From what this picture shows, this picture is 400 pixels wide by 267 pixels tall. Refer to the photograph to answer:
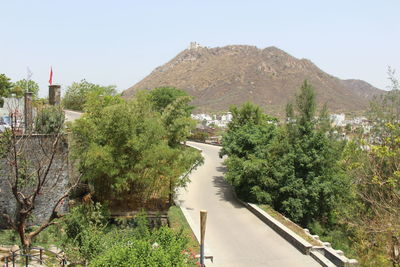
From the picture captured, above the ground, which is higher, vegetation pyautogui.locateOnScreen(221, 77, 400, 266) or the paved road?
vegetation pyautogui.locateOnScreen(221, 77, 400, 266)

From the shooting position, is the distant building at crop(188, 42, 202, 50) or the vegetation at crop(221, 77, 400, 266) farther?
the distant building at crop(188, 42, 202, 50)

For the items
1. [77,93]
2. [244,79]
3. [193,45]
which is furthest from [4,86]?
[193,45]

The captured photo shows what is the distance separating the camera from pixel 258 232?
1334 cm

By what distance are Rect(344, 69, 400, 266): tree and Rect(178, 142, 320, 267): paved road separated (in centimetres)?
180

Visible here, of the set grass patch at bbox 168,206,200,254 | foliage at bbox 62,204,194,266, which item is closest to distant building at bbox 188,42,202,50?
grass patch at bbox 168,206,200,254

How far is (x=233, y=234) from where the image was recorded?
13.1m

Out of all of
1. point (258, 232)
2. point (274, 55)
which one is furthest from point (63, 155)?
point (274, 55)

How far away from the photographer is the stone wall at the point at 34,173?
535 inches

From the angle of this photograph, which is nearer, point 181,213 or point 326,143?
point 181,213

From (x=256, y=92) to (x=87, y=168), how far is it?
96115mm

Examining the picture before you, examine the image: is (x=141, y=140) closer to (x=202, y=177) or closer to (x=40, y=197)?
(x=40, y=197)

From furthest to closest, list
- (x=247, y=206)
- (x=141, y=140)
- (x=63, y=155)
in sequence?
1. (x=247, y=206)
2. (x=63, y=155)
3. (x=141, y=140)

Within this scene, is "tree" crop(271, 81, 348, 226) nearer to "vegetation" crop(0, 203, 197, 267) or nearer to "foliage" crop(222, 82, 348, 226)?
"foliage" crop(222, 82, 348, 226)

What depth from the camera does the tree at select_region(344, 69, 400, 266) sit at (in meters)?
9.62
